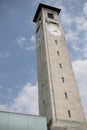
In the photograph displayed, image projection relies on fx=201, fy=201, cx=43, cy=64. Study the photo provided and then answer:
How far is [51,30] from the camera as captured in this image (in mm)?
40594

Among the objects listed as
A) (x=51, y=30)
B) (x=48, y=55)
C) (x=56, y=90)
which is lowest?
(x=56, y=90)

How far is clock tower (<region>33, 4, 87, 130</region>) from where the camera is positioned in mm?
27109

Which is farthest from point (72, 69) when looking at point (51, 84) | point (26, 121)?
point (26, 121)

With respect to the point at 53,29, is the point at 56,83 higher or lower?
lower

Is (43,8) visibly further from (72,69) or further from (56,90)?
(56,90)

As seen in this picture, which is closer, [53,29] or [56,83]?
[56,83]

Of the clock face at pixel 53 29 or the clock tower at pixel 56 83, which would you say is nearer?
the clock tower at pixel 56 83

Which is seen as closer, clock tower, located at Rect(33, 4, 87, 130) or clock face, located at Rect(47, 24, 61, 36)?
clock tower, located at Rect(33, 4, 87, 130)

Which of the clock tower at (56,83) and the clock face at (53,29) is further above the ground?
the clock face at (53,29)

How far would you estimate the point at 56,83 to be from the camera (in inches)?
1210

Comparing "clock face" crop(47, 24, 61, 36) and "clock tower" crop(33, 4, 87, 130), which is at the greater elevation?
"clock face" crop(47, 24, 61, 36)

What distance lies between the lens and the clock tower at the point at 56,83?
2711cm

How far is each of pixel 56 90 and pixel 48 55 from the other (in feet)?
24.6

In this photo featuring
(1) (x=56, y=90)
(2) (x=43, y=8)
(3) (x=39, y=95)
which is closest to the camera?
(1) (x=56, y=90)
